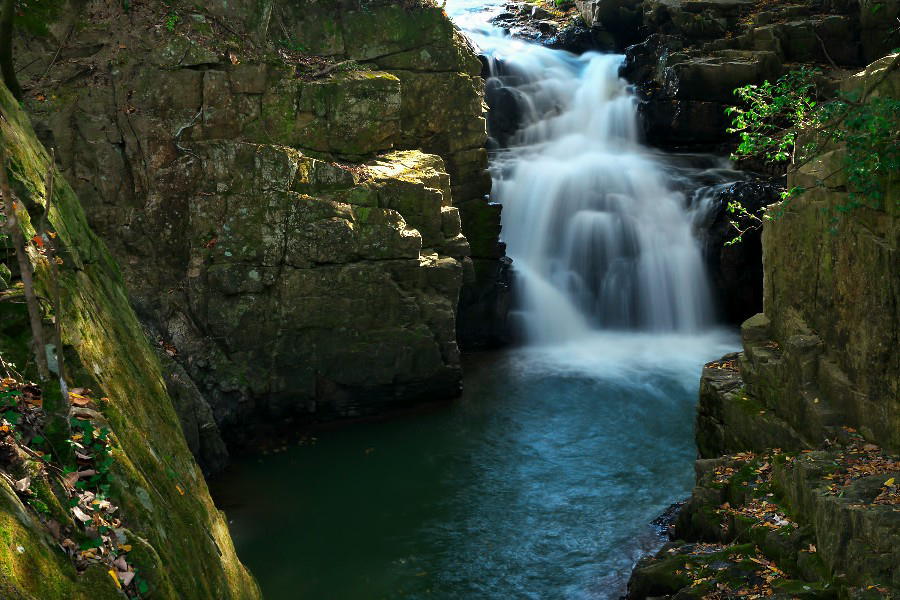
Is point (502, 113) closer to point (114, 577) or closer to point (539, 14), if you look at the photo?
point (539, 14)

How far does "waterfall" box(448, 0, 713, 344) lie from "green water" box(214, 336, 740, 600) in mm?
2687

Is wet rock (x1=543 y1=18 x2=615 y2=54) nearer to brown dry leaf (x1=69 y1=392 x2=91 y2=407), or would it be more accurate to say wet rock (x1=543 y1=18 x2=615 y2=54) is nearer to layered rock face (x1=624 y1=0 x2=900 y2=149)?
layered rock face (x1=624 y1=0 x2=900 y2=149)

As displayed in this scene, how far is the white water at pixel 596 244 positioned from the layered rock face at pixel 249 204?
4.98 meters

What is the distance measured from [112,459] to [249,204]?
8.45m

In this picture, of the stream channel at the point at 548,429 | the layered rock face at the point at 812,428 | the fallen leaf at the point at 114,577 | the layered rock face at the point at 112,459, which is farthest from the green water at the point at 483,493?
the fallen leaf at the point at 114,577

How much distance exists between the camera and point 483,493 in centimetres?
1116

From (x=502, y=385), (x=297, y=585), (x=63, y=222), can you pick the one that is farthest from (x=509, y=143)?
(x=63, y=222)

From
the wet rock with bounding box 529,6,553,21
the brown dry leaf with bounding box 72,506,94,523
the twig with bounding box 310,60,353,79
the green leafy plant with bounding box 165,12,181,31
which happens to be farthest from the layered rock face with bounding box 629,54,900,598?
the wet rock with bounding box 529,6,553,21

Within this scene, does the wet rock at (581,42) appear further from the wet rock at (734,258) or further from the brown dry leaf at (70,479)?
the brown dry leaf at (70,479)

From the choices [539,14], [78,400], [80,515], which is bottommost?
[80,515]

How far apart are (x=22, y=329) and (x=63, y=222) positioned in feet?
4.62

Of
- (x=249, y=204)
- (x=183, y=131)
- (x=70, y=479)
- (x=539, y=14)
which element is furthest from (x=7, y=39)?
(x=539, y=14)

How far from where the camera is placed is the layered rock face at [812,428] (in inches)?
Answer: 251

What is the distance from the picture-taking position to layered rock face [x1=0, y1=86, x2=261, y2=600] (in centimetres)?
346
